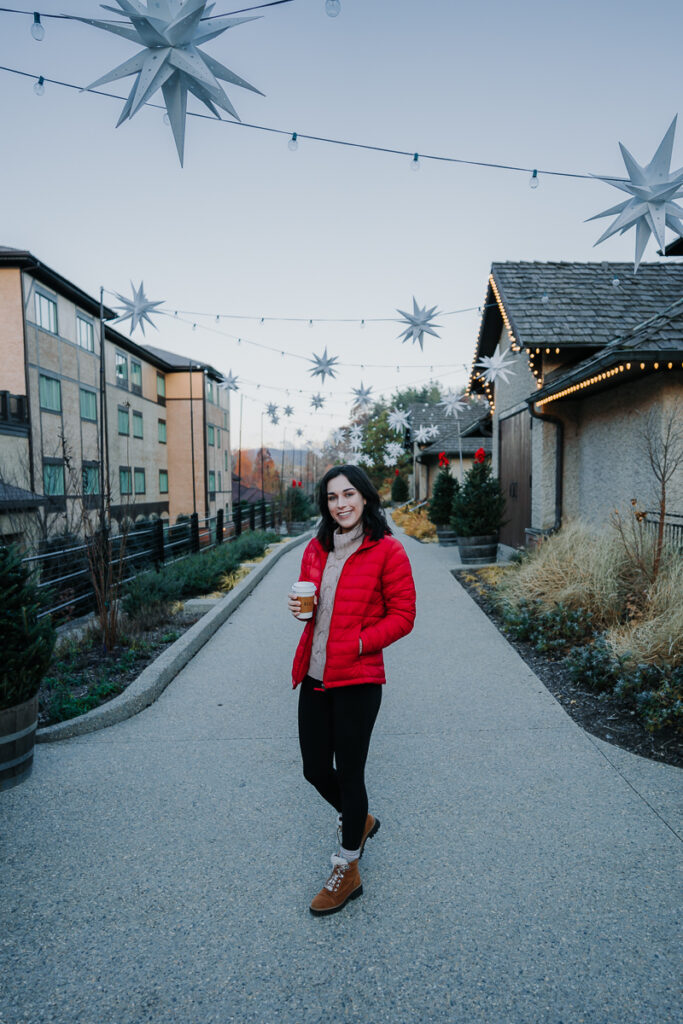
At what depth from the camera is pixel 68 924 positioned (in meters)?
2.42

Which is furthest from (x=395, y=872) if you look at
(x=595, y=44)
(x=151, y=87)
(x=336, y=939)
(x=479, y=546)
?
(x=479, y=546)

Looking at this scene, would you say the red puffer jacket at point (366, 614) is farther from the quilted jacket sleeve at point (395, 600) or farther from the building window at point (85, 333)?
the building window at point (85, 333)

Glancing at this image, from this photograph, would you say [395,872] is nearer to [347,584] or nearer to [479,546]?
[347,584]

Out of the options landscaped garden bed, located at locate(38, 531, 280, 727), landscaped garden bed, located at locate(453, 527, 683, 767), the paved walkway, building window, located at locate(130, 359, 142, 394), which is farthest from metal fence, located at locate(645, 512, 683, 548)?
building window, located at locate(130, 359, 142, 394)

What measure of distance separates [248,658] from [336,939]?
399cm

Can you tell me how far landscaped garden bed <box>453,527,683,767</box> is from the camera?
4.06m

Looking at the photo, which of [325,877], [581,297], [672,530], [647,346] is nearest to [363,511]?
[325,877]

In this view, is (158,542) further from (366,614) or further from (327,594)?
(366,614)

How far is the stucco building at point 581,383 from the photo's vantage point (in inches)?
305

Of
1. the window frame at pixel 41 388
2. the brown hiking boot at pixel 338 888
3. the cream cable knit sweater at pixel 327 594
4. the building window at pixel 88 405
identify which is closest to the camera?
the brown hiking boot at pixel 338 888

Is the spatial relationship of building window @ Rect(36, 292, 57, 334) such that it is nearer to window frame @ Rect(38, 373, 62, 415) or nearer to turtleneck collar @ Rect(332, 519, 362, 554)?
Result: window frame @ Rect(38, 373, 62, 415)

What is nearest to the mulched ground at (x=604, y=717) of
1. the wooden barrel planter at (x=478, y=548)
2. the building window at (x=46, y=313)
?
the wooden barrel planter at (x=478, y=548)

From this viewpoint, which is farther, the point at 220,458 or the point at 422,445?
the point at 220,458

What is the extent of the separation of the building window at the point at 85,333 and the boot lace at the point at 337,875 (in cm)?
2331
